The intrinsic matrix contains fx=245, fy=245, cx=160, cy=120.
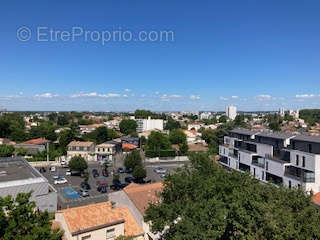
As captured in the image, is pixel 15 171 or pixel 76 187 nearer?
pixel 15 171

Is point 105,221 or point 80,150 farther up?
point 105,221

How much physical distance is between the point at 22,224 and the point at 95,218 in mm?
7741

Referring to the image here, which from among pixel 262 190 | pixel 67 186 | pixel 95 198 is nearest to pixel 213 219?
pixel 262 190

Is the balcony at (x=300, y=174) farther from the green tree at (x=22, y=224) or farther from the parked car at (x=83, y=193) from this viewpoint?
the parked car at (x=83, y=193)

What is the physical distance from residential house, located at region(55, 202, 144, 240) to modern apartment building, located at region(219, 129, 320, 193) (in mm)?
11617

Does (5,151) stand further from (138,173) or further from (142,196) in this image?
(142,196)

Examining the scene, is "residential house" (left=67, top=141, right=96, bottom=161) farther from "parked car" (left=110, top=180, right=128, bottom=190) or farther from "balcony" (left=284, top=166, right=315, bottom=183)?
"balcony" (left=284, top=166, right=315, bottom=183)

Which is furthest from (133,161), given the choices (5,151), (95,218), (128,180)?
(95,218)

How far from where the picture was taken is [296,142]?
26328 millimetres

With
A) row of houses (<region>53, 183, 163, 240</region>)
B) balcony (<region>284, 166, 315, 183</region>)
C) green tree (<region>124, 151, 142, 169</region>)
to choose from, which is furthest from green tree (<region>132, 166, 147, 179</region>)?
balcony (<region>284, 166, 315, 183</region>)

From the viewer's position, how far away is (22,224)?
8.15m

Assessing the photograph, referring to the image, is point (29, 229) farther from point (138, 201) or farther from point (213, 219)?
point (138, 201)

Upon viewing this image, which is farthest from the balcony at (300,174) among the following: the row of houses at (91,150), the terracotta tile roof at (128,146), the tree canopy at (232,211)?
the terracotta tile roof at (128,146)

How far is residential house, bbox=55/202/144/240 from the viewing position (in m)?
14.3
